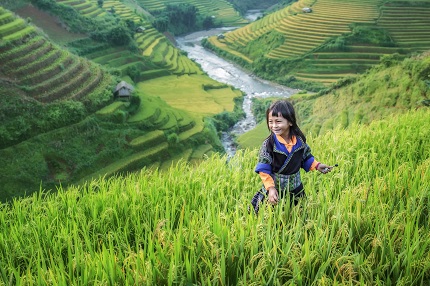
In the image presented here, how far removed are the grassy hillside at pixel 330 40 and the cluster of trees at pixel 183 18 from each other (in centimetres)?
1154

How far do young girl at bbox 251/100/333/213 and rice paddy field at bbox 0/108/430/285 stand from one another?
167 millimetres

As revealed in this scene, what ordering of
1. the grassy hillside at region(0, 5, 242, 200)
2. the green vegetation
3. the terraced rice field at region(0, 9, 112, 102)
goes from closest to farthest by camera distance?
the grassy hillside at region(0, 5, 242, 200) → the terraced rice field at region(0, 9, 112, 102) → the green vegetation

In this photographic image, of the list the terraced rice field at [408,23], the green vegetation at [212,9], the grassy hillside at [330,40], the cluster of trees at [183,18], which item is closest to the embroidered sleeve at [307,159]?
the grassy hillside at [330,40]

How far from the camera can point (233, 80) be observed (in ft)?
141

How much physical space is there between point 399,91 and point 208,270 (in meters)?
18.9

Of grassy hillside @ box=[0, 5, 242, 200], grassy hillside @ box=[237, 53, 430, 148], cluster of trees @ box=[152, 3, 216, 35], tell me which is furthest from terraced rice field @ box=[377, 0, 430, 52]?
Answer: cluster of trees @ box=[152, 3, 216, 35]

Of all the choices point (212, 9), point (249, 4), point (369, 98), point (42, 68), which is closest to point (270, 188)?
point (369, 98)

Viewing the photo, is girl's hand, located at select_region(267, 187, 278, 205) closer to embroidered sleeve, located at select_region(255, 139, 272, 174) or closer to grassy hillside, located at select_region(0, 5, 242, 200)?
embroidered sleeve, located at select_region(255, 139, 272, 174)

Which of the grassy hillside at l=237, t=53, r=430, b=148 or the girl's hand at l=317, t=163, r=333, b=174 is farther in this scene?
the grassy hillside at l=237, t=53, r=430, b=148

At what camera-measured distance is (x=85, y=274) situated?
2119mm

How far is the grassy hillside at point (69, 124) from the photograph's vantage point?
18578mm

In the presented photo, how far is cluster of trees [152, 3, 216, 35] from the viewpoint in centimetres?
5691

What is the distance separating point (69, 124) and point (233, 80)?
2496 cm

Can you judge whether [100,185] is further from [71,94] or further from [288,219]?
[71,94]
